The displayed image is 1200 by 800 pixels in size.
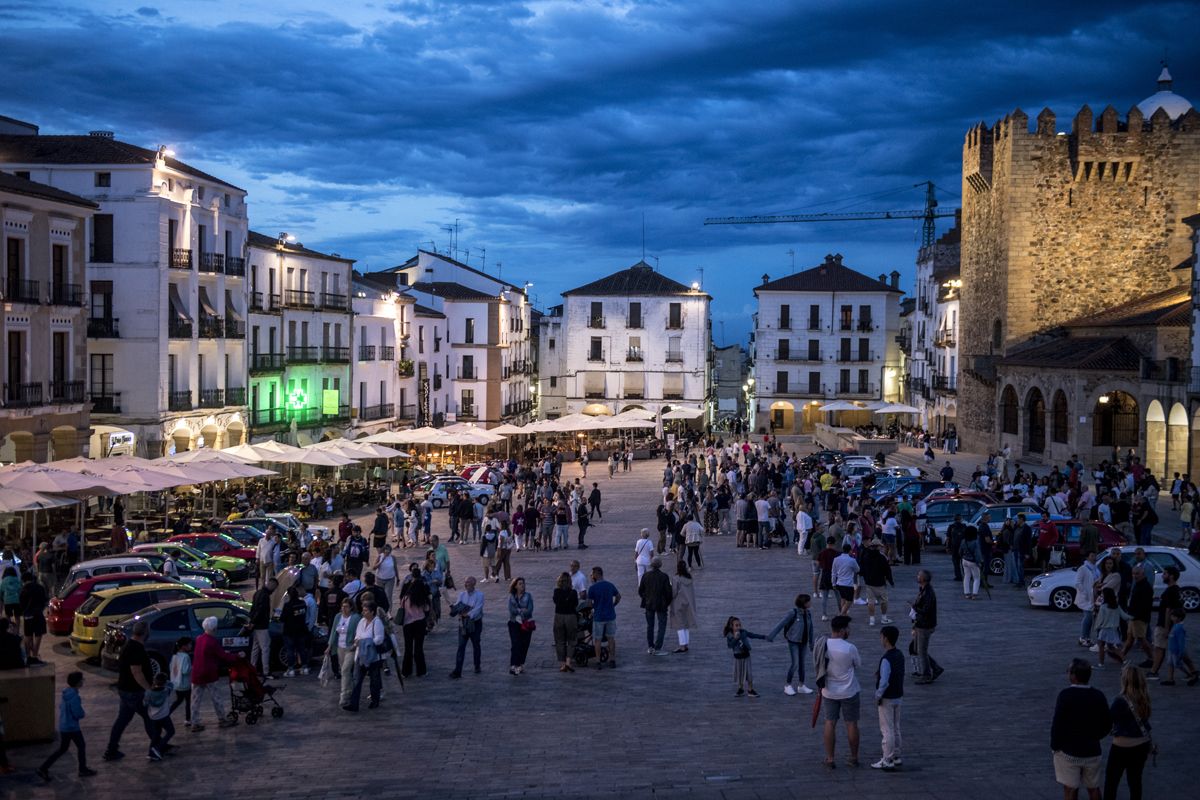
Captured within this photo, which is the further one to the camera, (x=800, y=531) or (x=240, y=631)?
(x=800, y=531)

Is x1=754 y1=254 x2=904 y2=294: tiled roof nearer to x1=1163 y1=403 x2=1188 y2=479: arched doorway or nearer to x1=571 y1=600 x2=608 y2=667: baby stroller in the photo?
x1=1163 y1=403 x2=1188 y2=479: arched doorway

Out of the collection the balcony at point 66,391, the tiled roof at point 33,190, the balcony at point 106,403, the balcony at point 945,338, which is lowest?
the balcony at point 106,403

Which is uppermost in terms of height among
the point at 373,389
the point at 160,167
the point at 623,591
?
the point at 160,167

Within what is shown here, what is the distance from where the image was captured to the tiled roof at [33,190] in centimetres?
3238

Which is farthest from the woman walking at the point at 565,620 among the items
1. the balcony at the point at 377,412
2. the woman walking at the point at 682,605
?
the balcony at the point at 377,412

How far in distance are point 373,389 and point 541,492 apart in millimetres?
Result: 29673

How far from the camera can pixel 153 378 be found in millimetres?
42188

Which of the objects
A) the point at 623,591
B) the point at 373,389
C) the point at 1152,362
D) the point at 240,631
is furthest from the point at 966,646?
the point at 373,389

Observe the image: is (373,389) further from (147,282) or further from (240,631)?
(240,631)

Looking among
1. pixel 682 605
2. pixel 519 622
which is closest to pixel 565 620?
pixel 519 622


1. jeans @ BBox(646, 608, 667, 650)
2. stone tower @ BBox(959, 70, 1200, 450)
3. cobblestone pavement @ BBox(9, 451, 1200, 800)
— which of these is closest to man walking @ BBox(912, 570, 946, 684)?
cobblestone pavement @ BBox(9, 451, 1200, 800)

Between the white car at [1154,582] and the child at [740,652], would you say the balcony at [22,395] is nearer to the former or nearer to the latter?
the child at [740,652]

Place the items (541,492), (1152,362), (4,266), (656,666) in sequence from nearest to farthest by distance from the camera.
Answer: (656,666), (4,266), (541,492), (1152,362)

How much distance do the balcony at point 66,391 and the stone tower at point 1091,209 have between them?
3735 cm
